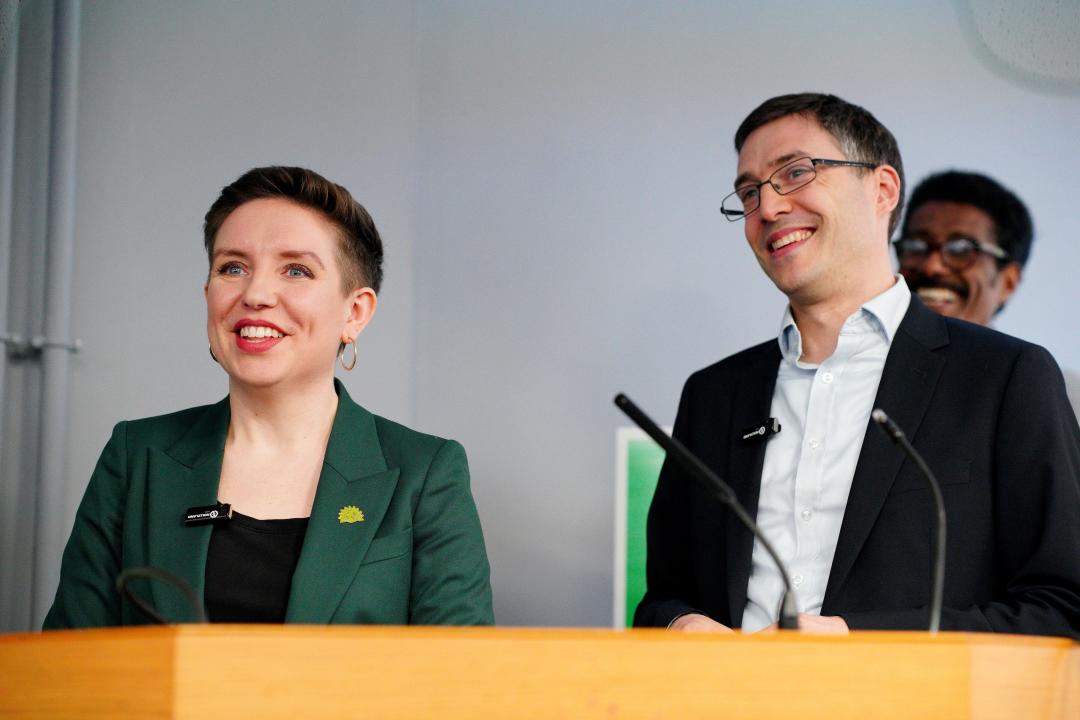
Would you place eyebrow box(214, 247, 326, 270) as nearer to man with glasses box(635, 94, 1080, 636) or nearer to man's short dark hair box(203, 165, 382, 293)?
man's short dark hair box(203, 165, 382, 293)

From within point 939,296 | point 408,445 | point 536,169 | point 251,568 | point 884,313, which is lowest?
point 251,568

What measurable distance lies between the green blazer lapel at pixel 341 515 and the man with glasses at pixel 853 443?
60 cm

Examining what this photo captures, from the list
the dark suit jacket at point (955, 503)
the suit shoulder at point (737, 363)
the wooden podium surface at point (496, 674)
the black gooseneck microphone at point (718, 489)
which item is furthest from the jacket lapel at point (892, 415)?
the wooden podium surface at point (496, 674)

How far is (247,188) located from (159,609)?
32.2 inches

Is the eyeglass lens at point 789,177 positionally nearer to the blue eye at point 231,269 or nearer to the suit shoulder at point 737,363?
the suit shoulder at point 737,363

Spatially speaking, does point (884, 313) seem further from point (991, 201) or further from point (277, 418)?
point (991, 201)

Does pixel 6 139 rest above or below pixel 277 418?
above

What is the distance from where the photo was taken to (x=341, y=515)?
85.7 inches

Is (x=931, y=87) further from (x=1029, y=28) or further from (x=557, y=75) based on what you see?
(x=557, y=75)

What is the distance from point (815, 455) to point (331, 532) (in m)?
0.92

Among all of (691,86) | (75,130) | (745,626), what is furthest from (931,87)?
(75,130)

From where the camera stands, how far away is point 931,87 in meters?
Answer: 3.69

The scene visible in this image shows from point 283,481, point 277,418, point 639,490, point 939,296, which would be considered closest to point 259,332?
point 277,418

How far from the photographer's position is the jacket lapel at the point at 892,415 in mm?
2162
